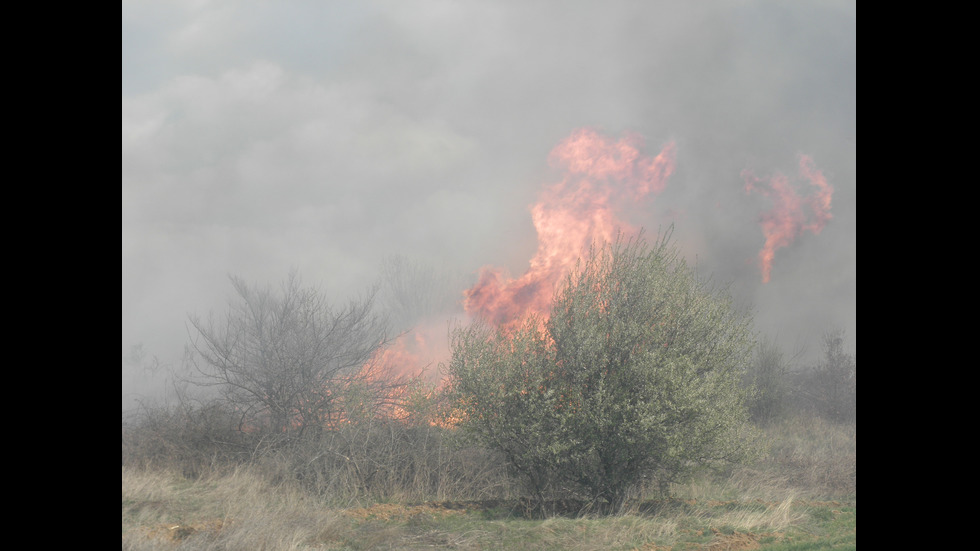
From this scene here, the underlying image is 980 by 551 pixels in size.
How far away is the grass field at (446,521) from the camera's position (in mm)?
11266

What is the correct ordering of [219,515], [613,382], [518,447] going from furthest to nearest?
[518,447]
[613,382]
[219,515]

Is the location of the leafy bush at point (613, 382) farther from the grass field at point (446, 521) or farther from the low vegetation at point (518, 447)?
the grass field at point (446, 521)

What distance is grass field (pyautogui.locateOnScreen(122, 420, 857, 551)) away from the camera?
11.3 meters

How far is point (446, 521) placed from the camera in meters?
14.5

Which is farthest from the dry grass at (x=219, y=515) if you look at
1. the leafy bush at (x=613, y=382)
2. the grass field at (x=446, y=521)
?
the leafy bush at (x=613, y=382)

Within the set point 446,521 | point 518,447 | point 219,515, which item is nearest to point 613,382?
point 518,447

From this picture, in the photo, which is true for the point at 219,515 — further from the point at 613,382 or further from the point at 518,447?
the point at 613,382

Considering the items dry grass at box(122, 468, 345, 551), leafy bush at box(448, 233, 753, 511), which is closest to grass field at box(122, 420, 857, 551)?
dry grass at box(122, 468, 345, 551)

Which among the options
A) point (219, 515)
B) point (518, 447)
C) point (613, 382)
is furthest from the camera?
point (518, 447)

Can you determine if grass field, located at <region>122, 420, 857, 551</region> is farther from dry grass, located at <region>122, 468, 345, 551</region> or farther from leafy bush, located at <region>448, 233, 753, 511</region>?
leafy bush, located at <region>448, 233, 753, 511</region>

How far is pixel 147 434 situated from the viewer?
21.0m
